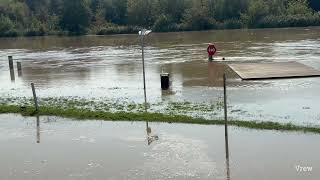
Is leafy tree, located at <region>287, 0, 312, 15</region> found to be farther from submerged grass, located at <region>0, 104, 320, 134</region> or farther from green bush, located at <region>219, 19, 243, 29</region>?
submerged grass, located at <region>0, 104, 320, 134</region>

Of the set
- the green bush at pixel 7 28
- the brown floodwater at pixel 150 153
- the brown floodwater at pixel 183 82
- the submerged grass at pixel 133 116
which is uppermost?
the green bush at pixel 7 28

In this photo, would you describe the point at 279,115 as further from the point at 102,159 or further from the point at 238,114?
the point at 102,159

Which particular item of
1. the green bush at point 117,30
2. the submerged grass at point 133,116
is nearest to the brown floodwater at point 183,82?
the submerged grass at point 133,116

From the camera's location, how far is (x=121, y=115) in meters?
14.7

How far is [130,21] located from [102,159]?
66.4 m

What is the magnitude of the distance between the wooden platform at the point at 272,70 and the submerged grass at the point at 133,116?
23.7ft

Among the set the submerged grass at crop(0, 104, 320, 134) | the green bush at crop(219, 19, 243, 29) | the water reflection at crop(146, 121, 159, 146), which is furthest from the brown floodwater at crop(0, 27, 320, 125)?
the green bush at crop(219, 19, 243, 29)

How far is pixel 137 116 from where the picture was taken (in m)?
14.5

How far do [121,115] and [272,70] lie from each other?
976 centimetres

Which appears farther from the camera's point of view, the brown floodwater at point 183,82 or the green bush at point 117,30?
the green bush at point 117,30

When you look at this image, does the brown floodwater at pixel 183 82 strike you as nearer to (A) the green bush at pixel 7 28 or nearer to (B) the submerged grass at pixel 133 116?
(B) the submerged grass at pixel 133 116

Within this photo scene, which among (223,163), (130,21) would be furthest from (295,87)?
(130,21)

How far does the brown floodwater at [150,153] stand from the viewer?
9.91 m

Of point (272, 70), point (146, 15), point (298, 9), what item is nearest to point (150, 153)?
point (272, 70)
